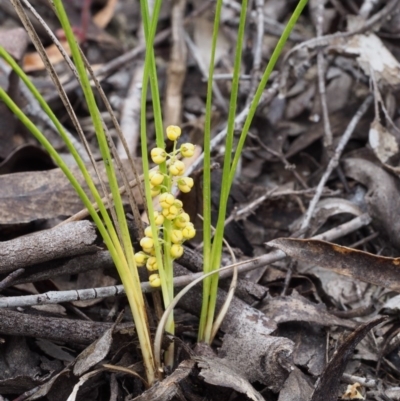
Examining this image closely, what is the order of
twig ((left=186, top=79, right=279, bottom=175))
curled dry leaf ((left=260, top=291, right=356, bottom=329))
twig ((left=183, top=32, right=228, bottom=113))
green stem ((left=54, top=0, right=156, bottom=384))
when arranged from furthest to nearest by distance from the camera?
twig ((left=183, top=32, right=228, bottom=113)), twig ((left=186, top=79, right=279, bottom=175)), curled dry leaf ((left=260, top=291, right=356, bottom=329)), green stem ((left=54, top=0, right=156, bottom=384))

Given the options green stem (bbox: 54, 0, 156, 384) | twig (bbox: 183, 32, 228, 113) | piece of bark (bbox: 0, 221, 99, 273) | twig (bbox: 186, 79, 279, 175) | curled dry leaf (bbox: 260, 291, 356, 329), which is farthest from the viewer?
twig (bbox: 183, 32, 228, 113)

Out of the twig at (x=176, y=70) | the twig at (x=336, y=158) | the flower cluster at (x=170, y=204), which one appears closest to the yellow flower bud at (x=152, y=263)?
the flower cluster at (x=170, y=204)

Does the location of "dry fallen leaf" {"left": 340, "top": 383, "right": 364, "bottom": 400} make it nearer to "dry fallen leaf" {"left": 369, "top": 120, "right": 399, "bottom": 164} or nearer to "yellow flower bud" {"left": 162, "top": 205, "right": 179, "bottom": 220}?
"yellow flower bud" {"left": 162, "top": 205, "right": 179, "bottom": 220}

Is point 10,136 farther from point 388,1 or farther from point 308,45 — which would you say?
point 388,1

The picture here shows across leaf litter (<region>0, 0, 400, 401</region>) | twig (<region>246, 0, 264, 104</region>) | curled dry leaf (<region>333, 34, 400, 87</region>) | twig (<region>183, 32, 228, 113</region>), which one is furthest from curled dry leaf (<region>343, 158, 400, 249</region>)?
twig (<region>183, 32, 228, 113</region>)

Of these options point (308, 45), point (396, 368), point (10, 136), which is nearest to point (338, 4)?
point (308, 45)

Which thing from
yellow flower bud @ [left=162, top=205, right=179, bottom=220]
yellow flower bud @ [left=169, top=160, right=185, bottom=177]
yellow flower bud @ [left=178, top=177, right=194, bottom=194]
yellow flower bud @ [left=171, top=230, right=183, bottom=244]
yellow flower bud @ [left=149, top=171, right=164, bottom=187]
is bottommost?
yellow flower bud @ [left=171, top=230, right=183, bottom=244]

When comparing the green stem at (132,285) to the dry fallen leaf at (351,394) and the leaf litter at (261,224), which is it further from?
the dry fallen leaf at (351,394)
